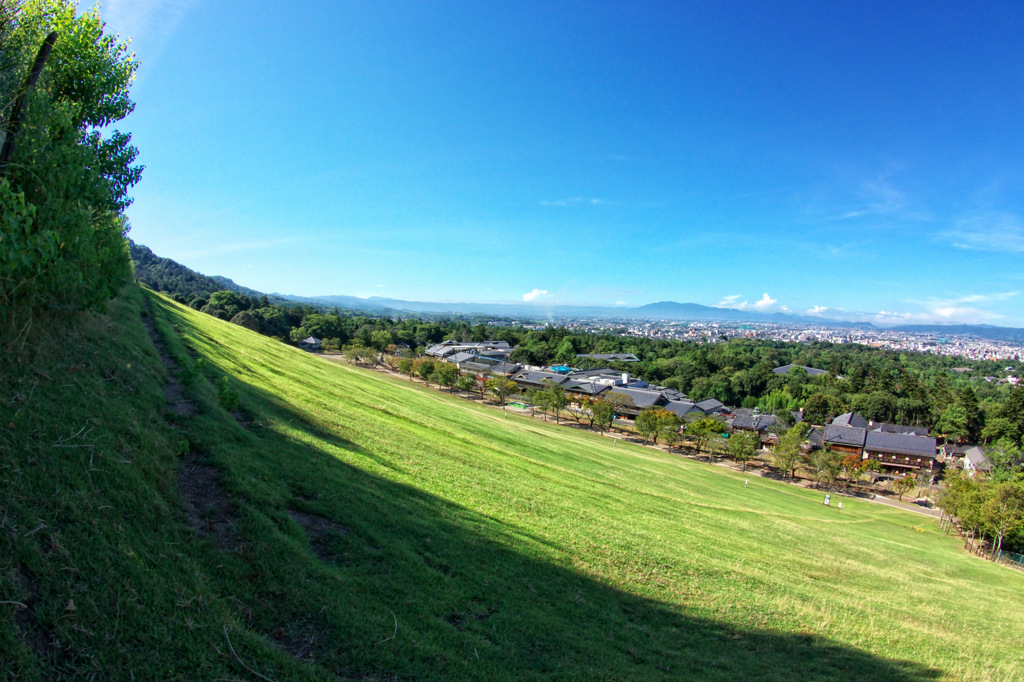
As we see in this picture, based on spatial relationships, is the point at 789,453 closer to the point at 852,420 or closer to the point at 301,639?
the point at 852,420

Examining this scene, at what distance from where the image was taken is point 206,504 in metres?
5.88

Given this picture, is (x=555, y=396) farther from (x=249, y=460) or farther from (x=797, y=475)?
(x=249, y=460)

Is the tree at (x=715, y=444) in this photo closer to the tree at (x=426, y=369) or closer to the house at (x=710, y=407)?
the house at (x=710, y=407)

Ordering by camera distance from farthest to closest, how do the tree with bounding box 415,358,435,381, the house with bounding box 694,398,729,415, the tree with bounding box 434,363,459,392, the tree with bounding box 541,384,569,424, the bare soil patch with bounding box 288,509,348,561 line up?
the house with bounding box 694,398,729,415, the tree with bounding box 415,358,435,381, the tree with bounding box 434,363,459,392, the tree with bounding box 541,384,569,424, the bare soil patch with bounding box 288,509,348,561

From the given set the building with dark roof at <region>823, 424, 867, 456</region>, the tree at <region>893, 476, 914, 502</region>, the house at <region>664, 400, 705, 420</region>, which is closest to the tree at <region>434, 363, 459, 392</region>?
the house at <region>664, 400, 705, 420</region>

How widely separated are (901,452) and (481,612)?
232 feet

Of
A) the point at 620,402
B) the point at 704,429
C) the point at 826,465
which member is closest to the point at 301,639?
the point at 704,429

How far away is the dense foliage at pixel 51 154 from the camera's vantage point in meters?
5.47

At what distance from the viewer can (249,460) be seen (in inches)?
303

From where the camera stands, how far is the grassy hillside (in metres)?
3.83

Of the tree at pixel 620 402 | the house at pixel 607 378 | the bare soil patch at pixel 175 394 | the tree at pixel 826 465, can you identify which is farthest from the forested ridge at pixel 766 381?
the bare soil patch at pixel 175 394

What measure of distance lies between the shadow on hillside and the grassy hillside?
0.04 metres

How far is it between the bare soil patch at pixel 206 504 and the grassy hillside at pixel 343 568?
1.2 inches

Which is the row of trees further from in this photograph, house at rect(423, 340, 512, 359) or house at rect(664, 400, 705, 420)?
house at rect(423, 340, 512, 359)
